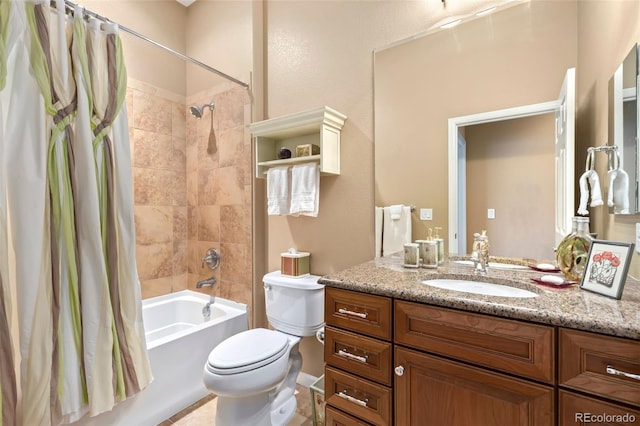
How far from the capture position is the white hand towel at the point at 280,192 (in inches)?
72.4

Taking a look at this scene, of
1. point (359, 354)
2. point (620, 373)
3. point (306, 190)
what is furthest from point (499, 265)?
point (306, 190)

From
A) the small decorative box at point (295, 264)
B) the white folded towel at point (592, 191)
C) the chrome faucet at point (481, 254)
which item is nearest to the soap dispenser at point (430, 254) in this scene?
the chrome faucet at point (481, 254)

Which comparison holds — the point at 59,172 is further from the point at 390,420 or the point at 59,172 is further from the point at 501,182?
the point at 501,182

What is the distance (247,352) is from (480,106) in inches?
63.8

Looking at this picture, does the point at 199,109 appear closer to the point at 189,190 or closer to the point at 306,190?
the point at 189,190

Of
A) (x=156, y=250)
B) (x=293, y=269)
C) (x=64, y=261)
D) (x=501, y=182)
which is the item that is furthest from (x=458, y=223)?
(x=156, y=250)

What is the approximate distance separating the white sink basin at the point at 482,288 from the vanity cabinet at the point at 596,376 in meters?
0.29

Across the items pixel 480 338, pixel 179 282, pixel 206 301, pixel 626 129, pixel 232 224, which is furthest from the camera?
pixel 179 282

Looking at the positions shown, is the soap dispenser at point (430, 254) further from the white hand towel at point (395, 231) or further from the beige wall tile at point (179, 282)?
the beige wall tile at point (179, 282)

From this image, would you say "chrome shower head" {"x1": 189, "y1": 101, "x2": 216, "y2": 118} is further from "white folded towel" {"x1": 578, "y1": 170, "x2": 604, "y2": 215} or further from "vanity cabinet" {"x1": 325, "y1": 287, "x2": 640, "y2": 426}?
"white folded towel" {"x1": 578, "y1": 170, "x2": 604, "y2": 215}

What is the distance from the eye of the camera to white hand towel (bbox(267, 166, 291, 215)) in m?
1.84

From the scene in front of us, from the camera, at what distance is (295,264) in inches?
72.6

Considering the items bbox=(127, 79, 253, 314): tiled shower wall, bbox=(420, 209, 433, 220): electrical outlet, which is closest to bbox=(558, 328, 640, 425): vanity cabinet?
bbox=(420, 209, 433, 220): electrical outlet

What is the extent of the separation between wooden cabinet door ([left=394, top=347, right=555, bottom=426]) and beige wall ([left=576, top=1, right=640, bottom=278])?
Answer: 57 centimetres
